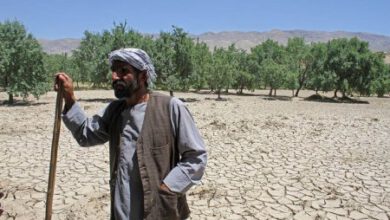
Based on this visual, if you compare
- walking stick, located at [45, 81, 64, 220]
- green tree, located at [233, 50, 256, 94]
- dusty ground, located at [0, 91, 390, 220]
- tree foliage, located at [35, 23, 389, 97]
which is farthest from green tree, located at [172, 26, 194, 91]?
walking stick, located at [45, 81, 64, 220]

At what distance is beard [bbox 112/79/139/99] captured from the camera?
2293 mm

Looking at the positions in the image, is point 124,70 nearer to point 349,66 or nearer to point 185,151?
point 185,151

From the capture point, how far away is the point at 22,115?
51.2 ft

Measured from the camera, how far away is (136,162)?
7.54 feet

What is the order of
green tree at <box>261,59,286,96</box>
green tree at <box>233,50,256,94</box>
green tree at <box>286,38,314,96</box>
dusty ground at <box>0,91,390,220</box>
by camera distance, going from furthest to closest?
green tree at <box>233,50,256,94</box>
green tree at <box>286,38,314,96</box>
green tree at <box>261,59,286,96</box>
dusty ground at <box>0,91,390,220</box>

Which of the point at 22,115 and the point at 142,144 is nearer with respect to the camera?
the point at 142,144

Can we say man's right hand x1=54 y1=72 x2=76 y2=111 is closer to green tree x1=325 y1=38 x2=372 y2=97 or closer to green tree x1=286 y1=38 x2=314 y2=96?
green tree x1=325 y1=38 x2=372 y2=97

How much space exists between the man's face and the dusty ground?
10.4 ft

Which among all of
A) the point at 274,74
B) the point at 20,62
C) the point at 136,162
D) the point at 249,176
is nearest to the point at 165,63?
the point at 20,62

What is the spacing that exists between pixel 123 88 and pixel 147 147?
41 centimetres

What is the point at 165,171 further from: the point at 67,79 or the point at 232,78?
the point at 232,78

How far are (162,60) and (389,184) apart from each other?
19.9 metres

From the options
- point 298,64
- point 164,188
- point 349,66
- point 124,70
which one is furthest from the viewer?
point 298,64

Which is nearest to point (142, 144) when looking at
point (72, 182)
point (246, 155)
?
point (72, 182)
